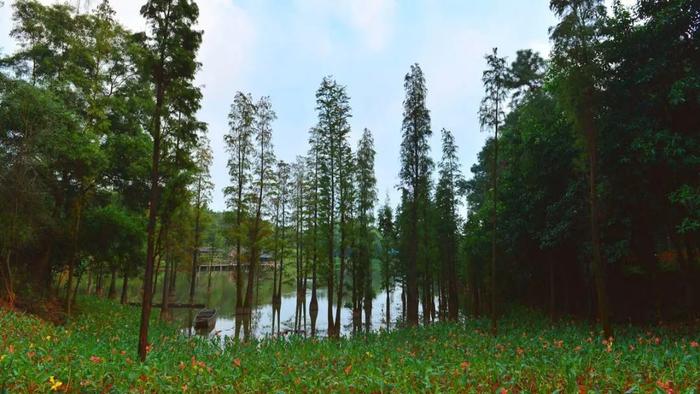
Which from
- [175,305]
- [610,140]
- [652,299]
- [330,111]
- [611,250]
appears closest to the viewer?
[610,140]

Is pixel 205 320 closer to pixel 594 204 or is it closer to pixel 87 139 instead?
pixel 87 139

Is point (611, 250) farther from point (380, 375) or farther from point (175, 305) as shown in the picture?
point (175, 305)

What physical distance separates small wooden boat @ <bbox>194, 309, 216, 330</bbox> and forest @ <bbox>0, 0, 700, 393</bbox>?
6.13ft

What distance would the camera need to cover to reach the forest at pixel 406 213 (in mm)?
8172

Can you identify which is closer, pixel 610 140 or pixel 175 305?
pixel 610 140

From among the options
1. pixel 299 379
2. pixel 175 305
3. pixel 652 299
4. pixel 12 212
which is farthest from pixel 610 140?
pixel 175 305

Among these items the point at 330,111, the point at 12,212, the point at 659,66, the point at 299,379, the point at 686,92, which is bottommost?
the point at 299,379

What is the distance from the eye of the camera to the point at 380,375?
7.75m

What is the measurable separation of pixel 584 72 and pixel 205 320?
79.4 ft

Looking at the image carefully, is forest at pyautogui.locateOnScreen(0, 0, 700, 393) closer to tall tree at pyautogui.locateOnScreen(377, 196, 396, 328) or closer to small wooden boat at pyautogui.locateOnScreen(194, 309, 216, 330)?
small wooden boat at pyautogui.locateOnScreen(194, 309, 216, 330)

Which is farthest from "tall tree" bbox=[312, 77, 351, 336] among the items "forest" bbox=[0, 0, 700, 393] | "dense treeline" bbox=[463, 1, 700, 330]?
"dense treeline" bbox=[463, 1, 700, 330]

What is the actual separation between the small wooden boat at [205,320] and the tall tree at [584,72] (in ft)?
70.9

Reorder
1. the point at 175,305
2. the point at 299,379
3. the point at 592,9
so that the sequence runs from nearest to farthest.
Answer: the point at 299,379 → the point at 592,9 → the point at 175,305

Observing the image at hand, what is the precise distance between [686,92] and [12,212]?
24.6 metres
